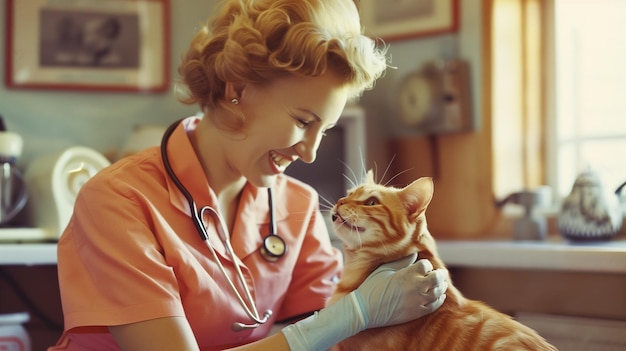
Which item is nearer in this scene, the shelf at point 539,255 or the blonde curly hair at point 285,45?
the blonde curly hair at point 285,45

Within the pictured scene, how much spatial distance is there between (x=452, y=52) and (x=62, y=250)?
153 cm

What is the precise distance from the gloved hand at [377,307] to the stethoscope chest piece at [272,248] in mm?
274

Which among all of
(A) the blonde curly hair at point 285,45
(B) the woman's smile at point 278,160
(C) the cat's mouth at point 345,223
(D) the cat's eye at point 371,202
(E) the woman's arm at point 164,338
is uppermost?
(A) the blonde curly hair at point 285,45

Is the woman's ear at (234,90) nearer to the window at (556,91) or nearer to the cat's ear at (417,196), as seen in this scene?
the cat's ear at (417,196)

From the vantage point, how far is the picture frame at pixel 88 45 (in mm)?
2225

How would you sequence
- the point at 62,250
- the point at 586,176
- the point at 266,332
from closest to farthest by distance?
the point at 62,250
the point at 266,332
the point at 586,176

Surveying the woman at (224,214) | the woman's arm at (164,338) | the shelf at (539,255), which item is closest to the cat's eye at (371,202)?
the woman at (224,214)

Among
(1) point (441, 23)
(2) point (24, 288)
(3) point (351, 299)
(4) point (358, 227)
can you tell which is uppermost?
(1) point (441, 23)

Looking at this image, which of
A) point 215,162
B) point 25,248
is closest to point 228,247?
point 215,162

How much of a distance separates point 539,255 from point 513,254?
0.07 metres

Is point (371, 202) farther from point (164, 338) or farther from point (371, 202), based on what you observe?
point (164, 338)

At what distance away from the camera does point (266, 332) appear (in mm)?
1384

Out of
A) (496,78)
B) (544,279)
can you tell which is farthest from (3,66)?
(544,279)

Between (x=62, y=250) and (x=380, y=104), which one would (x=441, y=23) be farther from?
(x=62, y=250)
